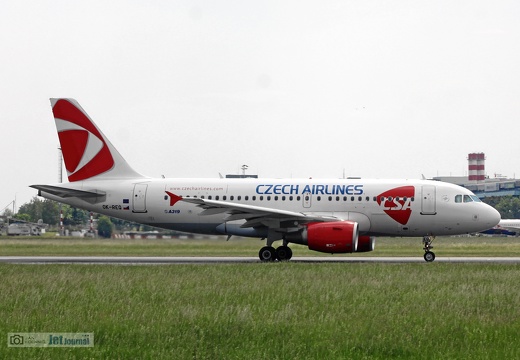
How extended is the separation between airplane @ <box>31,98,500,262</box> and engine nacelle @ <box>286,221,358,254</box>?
0.14 ft

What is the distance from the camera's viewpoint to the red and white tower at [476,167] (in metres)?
180

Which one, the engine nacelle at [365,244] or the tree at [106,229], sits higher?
the tree at [106,229]

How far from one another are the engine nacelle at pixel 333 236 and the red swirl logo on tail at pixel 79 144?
10.9m

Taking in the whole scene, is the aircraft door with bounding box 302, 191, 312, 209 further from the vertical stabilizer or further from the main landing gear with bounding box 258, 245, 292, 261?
the vertical stabilizer

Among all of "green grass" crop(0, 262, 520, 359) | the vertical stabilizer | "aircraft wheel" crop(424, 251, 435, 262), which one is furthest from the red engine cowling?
the vertical stabilizer

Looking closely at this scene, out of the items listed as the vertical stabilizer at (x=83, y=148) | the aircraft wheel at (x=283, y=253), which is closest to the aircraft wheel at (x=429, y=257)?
the aircraft wheel at (x=283, y=253)

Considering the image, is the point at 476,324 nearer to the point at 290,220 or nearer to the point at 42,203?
the point at 290,220

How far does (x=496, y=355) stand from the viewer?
11891mm

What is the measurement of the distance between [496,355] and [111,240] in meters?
34.4

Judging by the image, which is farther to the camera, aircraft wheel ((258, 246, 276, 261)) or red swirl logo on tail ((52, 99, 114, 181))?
red swirl logo on tail ((52, 99, 114, 181))

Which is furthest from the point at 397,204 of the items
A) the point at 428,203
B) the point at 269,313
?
the point at 269,313

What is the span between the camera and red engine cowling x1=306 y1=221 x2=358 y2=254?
31734 mm

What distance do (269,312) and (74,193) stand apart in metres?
22.5

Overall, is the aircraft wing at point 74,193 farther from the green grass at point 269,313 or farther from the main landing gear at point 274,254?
the green grass at point 269,313
